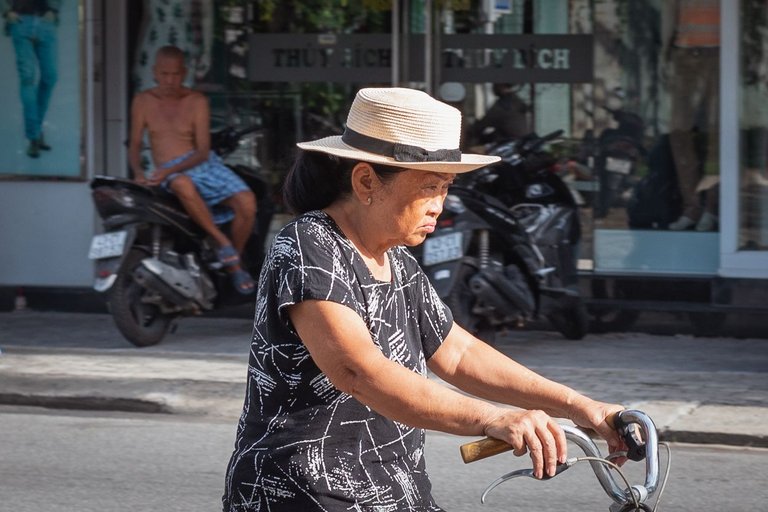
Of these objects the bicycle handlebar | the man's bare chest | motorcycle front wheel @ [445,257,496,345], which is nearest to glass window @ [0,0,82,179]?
the man's bare chest

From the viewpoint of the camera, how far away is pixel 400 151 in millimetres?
2779

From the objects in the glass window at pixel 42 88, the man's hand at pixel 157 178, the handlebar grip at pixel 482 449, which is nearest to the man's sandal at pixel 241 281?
the man's hand at pixel 157 178

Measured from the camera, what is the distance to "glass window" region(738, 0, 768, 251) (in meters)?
9.96

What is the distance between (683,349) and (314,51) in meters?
3.47

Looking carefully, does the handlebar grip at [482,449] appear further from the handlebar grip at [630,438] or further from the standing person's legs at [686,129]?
the standing person's legs at [686,129]

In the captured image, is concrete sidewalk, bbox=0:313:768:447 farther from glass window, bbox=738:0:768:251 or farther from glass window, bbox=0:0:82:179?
glass window, bbox=0:0:82:179

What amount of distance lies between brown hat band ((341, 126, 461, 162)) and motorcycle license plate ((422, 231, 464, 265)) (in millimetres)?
5575

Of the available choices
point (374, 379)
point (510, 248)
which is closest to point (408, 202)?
point (374, 379)

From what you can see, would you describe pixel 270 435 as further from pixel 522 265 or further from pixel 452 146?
pixel 522 265

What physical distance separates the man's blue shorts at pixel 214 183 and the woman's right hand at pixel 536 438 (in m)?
7.31

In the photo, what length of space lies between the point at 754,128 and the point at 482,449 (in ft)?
26.6

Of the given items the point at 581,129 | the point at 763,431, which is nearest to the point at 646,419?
the point at 763,431

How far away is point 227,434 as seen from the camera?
23.7ft

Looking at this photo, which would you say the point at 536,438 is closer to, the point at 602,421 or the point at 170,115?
the point at 602,421
